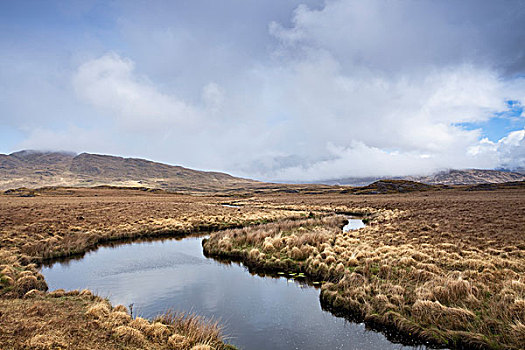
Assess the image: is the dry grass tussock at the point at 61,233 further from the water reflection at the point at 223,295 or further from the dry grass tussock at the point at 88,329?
the dry grass tussock at the point at 88,329

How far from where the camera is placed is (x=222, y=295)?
14.5 metres

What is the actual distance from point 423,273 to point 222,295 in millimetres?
9937

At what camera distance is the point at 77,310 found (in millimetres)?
10352

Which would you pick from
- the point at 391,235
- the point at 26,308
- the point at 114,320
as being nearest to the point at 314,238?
the point at 391,235

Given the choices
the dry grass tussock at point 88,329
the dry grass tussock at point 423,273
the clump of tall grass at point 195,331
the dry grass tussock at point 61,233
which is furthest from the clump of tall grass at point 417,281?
the dry grass tussock at point 61,233

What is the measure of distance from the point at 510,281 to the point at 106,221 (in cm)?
3669

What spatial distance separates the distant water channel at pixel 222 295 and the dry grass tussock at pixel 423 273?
3.87 ft

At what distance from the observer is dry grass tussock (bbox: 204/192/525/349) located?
953cm

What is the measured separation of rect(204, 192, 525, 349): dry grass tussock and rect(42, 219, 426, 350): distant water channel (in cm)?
118

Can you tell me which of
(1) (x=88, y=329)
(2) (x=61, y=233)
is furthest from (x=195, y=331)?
(2) (x=61, y=233)

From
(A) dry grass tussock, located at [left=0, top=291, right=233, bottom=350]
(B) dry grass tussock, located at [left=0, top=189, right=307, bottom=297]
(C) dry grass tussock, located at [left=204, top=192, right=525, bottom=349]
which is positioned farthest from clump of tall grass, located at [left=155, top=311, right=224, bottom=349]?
(B) dry grass tussock, located at [left=0, top=189, right=307, bottom=297]

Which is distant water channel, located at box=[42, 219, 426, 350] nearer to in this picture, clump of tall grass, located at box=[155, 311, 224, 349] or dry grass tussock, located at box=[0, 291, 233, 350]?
clump of tall grass, located at box=[155, 311, 224, 349]

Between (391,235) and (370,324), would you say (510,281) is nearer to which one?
(370,324)

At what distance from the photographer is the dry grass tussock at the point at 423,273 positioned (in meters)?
9.53
